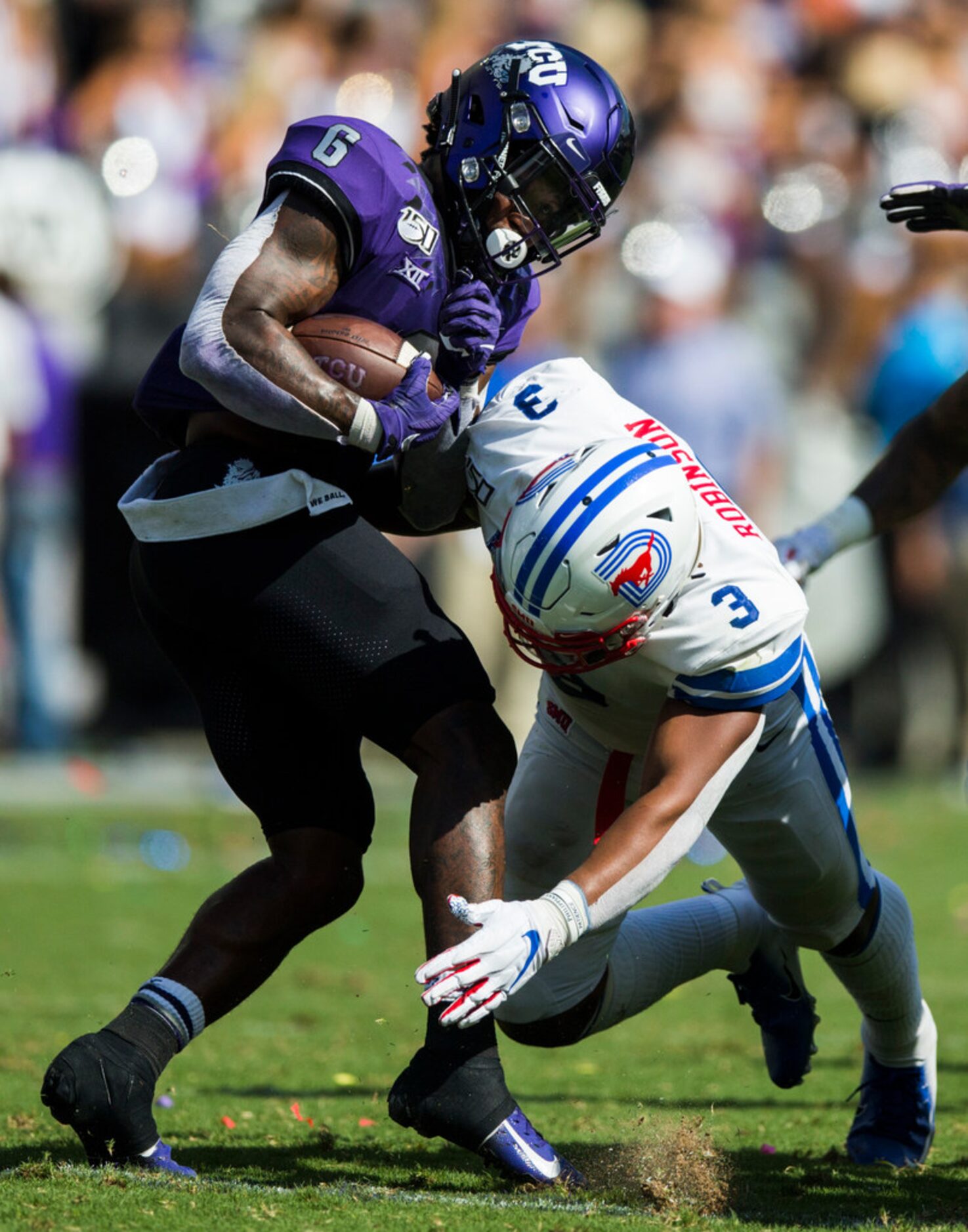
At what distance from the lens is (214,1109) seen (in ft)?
14.5

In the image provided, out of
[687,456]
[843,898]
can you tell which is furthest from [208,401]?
[843,898]

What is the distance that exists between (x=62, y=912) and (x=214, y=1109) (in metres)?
2.74

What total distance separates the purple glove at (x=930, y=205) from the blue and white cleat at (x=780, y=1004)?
1.63 m

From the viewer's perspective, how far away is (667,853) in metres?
3.30

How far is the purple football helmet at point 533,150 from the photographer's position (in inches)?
156

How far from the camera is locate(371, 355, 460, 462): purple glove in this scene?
11.8ft

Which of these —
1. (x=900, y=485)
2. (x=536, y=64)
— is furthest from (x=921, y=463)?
(x=536, y=64)

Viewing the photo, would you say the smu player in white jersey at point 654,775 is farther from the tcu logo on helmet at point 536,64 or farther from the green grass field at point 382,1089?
the tcu logo on helmet at point 536,64

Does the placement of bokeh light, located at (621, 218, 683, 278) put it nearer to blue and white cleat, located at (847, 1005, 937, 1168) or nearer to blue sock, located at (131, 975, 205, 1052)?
blue and white cleat, located at (847, 1005, 937, 1168)

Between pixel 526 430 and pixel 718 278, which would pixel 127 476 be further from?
pixel 526 430

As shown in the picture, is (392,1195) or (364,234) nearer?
(392,1195)

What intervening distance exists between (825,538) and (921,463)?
318mm

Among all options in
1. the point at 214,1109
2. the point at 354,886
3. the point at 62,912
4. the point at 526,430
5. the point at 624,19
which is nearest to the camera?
the point at 526,430

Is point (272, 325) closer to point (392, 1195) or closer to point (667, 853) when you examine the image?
point (667, 853)
